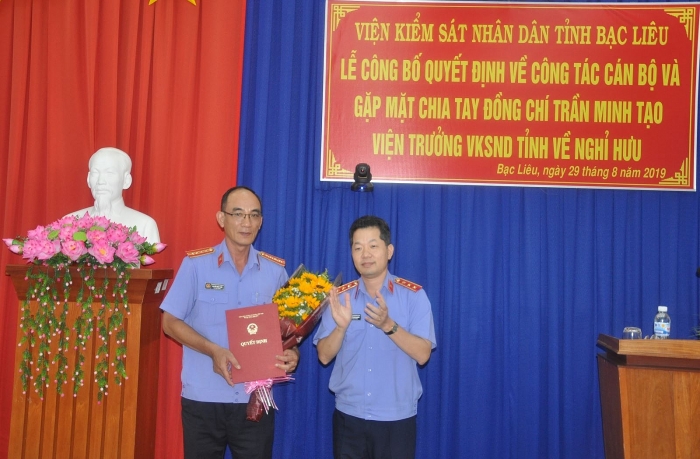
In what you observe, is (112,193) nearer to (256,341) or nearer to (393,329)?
(256,341)

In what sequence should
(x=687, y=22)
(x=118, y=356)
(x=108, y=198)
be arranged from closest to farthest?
(x=118, y=356)
(x=108, y=198)
(x=687, y=22)

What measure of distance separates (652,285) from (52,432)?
11.2 ft

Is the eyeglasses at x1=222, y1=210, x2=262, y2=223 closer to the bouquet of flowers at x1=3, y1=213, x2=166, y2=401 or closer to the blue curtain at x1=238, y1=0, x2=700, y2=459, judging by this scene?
the bouquet of flowers at x1=3, y1=213, x2=166, y2=401

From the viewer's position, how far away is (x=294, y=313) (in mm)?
2465

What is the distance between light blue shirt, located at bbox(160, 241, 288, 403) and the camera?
2572 mm

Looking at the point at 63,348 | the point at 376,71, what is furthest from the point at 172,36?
the point at 63,348

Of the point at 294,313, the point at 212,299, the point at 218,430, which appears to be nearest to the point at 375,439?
the point at 294,313

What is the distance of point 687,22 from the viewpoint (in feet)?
11.6

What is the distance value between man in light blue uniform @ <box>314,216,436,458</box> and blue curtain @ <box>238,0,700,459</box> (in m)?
1.12

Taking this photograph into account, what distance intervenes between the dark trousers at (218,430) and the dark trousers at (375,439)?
0.40 metres

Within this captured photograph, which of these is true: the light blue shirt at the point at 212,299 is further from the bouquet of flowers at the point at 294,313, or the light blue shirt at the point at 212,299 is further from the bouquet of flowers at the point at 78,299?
the bouquet of flowers at the point at 78,299

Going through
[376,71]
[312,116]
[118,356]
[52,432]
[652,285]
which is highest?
[376,71]

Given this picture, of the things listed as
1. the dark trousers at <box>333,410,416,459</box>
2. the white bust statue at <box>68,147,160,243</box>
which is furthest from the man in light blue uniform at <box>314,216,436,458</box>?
the white bust statue at <box>68,147,160,243</box>

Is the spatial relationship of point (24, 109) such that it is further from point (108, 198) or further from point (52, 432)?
point (52, 432)
